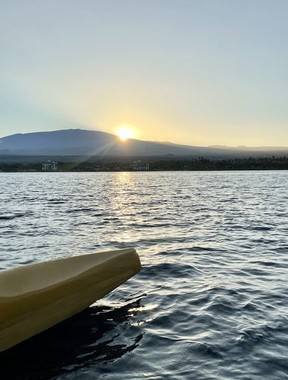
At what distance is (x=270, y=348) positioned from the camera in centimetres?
724

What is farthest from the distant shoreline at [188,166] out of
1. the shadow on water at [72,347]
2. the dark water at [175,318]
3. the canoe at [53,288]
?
the shadow on water at [72,347]

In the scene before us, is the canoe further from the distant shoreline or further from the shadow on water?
the distant shoreline

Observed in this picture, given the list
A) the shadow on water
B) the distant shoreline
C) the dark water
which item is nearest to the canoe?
the shadow on water

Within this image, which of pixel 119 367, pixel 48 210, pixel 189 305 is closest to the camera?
pixel 119 367

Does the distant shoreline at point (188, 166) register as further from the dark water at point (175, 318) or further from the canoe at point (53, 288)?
the canoe at point (53, 288)

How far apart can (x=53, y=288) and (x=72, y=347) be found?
3.39 ft

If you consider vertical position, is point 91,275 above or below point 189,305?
above

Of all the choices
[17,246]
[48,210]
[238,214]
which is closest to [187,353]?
[17,246]

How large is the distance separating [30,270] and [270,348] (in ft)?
14.7

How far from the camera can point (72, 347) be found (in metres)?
7.26

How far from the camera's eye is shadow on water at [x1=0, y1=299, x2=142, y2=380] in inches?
257

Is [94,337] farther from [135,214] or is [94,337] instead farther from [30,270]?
[135,214]

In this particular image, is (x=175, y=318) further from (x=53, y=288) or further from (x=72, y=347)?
(x=53, y=288)

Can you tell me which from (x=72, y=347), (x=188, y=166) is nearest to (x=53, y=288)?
(x=72, y=347)
